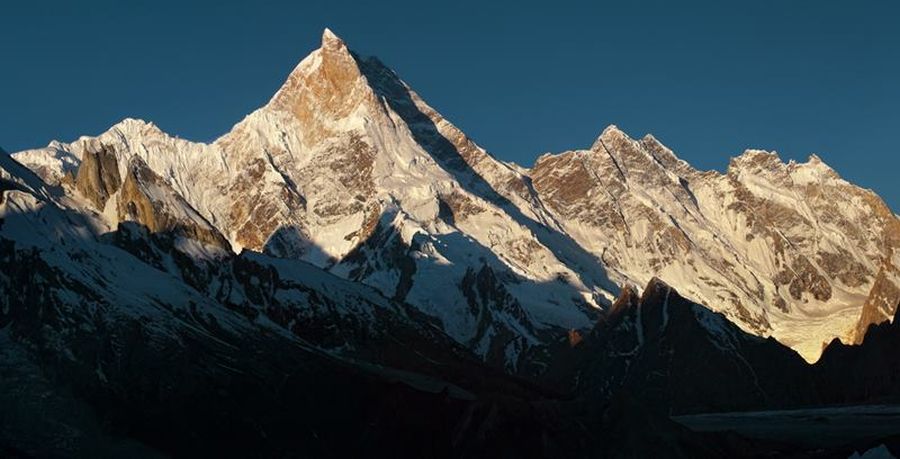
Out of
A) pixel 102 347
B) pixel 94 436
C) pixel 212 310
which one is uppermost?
Answer: pixel 212 310

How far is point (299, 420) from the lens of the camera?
150 m

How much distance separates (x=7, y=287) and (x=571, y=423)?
2133 inches

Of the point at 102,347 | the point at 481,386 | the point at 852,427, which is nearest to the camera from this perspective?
the point at 102,347

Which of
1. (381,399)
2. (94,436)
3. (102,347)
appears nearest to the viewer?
(94,436)

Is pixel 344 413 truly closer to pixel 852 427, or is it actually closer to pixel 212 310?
pixel 212 310

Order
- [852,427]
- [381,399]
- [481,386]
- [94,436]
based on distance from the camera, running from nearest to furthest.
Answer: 1. [94,436]
2. [381,399]
3. [852,427]
4. [481,386]

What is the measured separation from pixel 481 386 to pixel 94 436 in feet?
230

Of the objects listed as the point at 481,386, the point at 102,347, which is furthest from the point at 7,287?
the point at 481,386

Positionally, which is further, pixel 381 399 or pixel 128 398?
pixel 381 399

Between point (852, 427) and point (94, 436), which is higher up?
point (852, 427)

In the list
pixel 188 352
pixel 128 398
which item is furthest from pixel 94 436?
pixel 188 352

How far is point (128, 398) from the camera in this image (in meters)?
142

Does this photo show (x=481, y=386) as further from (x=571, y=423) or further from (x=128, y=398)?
(x=128, y=398)

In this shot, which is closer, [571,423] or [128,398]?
[128,398]
